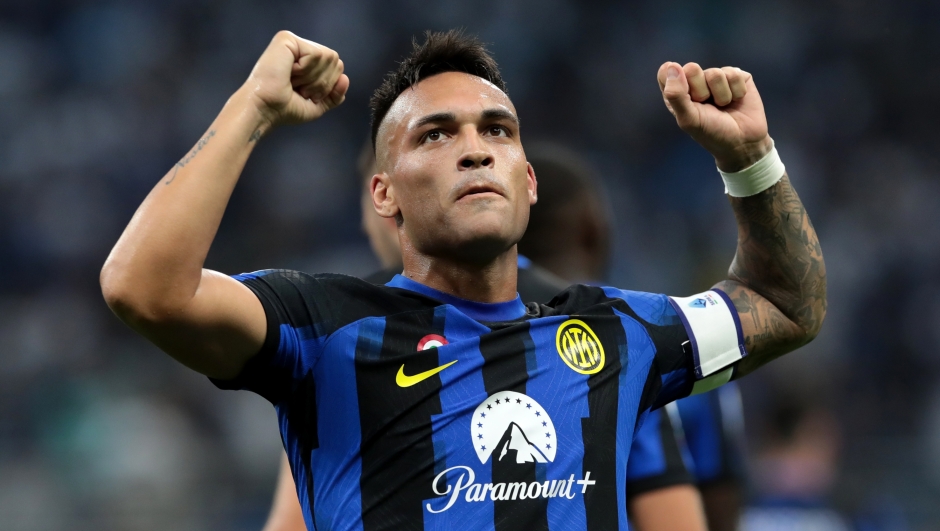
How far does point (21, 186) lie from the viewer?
936 centimetres

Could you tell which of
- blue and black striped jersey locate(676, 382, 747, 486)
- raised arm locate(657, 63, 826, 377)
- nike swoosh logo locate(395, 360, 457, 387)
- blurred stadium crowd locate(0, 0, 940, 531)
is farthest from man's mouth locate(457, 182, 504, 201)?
blurred stadium crowd locate(0, 0, 940, 531)

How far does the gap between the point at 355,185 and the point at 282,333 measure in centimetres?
742

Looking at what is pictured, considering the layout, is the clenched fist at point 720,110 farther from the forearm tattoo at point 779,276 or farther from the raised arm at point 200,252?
the raised arm at point 200,252

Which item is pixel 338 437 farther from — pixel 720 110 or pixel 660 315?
pixel 720 110

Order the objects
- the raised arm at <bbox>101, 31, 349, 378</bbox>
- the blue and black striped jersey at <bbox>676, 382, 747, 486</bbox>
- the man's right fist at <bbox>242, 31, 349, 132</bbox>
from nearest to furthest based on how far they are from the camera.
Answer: the raised arm at <bbox>101, 31, 349, 378</bbox> < the man's right fist at <bbox>242, 31, 349, 132</bbox> < the blue and black striped jersey at <bbox>676, 382, 747, 486</bbox>

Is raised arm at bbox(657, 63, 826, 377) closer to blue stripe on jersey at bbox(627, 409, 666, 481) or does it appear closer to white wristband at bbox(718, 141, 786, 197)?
white wristband at bbox(718, 141, 786, 197)

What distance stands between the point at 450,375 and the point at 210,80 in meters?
8.55

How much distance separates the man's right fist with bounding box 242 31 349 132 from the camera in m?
2.20

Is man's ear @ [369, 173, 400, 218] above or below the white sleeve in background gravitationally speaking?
above

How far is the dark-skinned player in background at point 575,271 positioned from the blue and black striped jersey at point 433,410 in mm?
685

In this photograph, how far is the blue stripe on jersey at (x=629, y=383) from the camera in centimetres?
238

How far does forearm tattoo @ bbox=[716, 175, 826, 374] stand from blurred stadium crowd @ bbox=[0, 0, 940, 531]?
3953 mm

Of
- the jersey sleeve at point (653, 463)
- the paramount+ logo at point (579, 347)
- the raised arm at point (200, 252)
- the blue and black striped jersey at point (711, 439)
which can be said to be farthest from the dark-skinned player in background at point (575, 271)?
the raised arm at point (200, 252)

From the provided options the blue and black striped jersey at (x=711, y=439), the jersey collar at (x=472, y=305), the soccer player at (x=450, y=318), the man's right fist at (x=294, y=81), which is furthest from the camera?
the blue and black striped jersey at (x=711, y=439)
